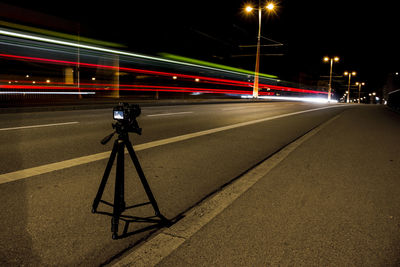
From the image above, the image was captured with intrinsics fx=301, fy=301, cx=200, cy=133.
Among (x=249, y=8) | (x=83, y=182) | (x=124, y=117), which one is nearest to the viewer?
(x=124, y=117)

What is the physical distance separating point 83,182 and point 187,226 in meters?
1.93

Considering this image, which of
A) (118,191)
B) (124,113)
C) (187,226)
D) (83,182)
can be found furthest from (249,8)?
(118,191)

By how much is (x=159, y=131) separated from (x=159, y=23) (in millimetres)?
23318

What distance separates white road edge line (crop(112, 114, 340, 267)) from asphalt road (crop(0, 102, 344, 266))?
0.16 meters

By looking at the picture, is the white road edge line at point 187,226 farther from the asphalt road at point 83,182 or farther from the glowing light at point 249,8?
the glowing light at point 249,8

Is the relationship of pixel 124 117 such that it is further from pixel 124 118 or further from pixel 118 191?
pixel 118 191

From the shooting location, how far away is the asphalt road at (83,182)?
97.7 inches

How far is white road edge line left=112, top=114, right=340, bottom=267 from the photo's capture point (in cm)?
232

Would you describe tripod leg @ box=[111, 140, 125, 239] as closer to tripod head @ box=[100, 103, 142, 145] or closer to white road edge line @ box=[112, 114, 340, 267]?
tripod head @ box=[100, 103, 142, 145]

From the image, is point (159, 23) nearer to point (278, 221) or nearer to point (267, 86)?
point (267, 86)

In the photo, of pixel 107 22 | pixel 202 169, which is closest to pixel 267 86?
pixel 107 22

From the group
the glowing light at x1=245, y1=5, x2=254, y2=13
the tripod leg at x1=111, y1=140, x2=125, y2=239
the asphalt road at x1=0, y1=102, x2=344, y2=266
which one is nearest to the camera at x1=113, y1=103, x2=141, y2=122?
the tripod leg at x1=111, y1=140, x2=125, y2=239

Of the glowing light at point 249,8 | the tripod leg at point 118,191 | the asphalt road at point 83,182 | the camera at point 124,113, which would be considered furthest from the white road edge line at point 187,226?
the glowing light at point 249,8

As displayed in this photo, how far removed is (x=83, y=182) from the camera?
4.11 meters
